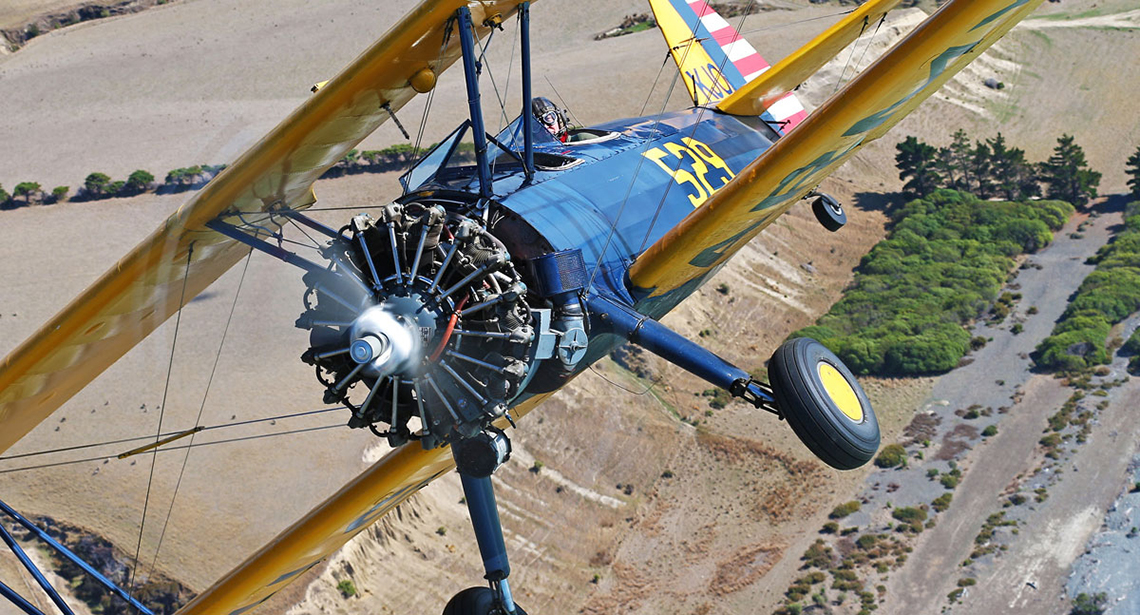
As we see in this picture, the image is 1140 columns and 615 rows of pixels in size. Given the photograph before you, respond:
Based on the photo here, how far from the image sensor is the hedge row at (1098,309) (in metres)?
34.8

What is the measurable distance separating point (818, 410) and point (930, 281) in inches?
1272

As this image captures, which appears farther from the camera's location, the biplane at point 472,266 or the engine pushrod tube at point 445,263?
the biplane at point 472,266

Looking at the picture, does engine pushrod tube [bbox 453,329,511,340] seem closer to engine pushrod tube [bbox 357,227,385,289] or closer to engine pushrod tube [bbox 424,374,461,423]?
engine pushrod tube [bbox 424,374,461,423]

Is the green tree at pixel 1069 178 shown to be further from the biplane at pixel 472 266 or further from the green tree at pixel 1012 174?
the biplane at pixel 472 266

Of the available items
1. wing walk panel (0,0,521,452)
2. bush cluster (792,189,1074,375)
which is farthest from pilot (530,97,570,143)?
bush cluster (792,189,1074,375)

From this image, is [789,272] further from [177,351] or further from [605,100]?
[177,351]

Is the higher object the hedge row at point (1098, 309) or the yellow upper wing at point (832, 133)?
the yellow upper wing at point (832, 133)

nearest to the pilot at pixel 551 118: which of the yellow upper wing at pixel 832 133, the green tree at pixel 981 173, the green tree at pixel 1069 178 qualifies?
the yellow upper wing at pixel 832 133

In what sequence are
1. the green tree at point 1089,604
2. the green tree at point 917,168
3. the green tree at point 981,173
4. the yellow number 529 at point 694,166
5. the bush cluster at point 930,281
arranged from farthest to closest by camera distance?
the green tree at point 981,173 < the green tree at point 917,168 < the bush cluster at point 930,281 < the green tree at point 1089,604 < the yellow number 529 at point 694,166

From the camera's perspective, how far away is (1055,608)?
23.8 meters

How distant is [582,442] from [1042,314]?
18672mm

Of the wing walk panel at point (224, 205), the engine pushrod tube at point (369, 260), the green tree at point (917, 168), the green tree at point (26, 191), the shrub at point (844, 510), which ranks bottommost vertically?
the shrub at point (844, 510)

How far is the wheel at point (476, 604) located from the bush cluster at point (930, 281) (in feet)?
76.6

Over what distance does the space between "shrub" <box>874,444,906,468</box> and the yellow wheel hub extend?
1974cm
